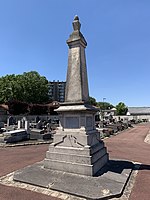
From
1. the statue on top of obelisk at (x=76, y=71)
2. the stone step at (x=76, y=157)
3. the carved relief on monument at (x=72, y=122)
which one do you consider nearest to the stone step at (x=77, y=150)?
the stone step at (x=76, y=157)

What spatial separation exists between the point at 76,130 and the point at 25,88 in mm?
46391

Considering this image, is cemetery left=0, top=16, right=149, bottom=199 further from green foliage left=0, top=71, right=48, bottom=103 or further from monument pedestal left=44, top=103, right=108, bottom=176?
green foliage left=0, top=71, right=48, bottom=103

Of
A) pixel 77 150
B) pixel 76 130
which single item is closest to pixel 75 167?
pixel 77 150

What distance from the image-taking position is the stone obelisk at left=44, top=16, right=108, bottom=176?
275 inches

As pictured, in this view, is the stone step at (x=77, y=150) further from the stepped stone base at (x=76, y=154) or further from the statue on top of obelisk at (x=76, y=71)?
the statue on top of obelisk at (x=76, y=71)

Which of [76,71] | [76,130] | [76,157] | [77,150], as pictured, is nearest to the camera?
[76,157]

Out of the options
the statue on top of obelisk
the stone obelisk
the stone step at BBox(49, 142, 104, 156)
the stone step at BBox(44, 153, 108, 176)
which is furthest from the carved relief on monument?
the stone step at BBox(44, 153, 108, 176)

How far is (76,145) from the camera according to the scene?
7324 millimetres

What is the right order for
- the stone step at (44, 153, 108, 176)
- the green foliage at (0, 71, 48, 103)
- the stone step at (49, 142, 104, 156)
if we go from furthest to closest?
1. the green foliage at (0, 71, 48, 103)
2. the stone step at (49, 142, 104, 156)
3. the stone step at (44, 153, 108, 176)

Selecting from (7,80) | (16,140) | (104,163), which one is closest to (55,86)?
(7,80)

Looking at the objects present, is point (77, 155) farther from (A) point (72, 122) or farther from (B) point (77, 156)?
(A) point (72, 122)

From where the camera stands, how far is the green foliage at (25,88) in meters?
49.2

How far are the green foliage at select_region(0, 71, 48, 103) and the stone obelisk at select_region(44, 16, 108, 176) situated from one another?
142ft

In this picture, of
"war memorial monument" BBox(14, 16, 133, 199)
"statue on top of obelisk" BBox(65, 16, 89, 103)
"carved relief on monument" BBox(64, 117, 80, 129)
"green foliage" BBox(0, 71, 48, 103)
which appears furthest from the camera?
"green foliage" BBox(0, 71, 48, 103)
